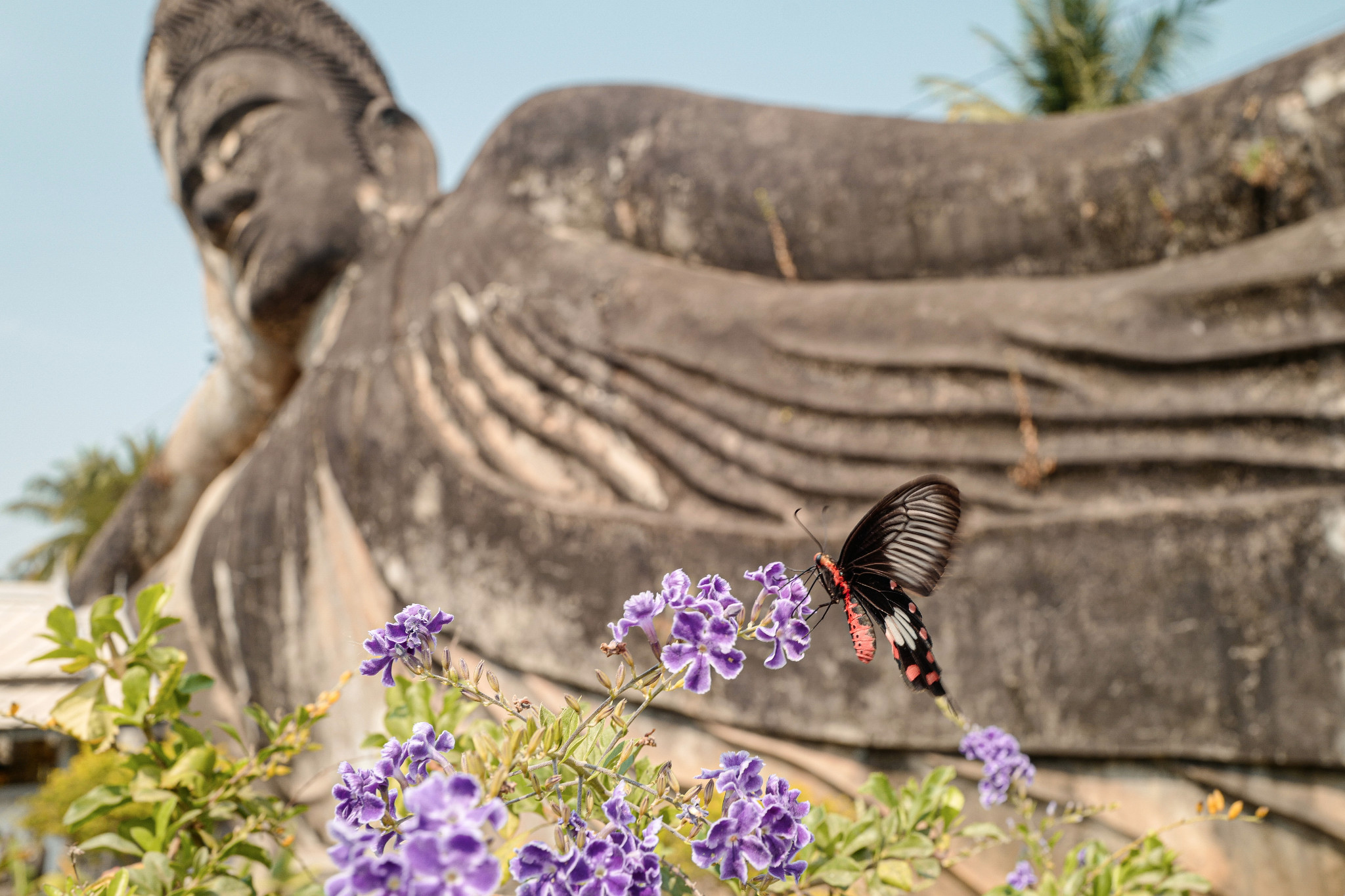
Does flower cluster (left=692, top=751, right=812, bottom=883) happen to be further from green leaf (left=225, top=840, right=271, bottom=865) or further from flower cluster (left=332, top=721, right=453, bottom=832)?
green leaf (left=225, top=840, right=271, bottom=865)

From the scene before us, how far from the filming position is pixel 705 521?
1908mm

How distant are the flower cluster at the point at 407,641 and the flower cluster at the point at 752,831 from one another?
0.22 metres

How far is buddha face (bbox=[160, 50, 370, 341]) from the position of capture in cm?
313

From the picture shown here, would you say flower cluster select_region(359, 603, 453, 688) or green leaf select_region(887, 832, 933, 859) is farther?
green leaf select_region(887, 832, 933, 859)

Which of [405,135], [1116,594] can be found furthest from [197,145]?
[1116,594]

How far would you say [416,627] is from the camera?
607 mm

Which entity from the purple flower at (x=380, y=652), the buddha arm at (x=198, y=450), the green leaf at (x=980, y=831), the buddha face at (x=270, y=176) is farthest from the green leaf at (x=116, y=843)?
the buddha arm at (x=198, y=450)

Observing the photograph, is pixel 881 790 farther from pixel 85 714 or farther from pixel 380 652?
pixel 85 714

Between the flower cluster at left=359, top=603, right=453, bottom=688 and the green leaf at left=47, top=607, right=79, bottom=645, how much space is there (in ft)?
1.99

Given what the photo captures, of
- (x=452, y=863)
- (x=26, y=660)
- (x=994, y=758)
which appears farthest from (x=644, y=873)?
(x=26, y=660)

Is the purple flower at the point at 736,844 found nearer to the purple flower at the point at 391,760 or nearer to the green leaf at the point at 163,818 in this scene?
the purple flower at the point at 391,760

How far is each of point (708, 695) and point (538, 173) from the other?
177cm

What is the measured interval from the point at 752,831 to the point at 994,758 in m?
0.69

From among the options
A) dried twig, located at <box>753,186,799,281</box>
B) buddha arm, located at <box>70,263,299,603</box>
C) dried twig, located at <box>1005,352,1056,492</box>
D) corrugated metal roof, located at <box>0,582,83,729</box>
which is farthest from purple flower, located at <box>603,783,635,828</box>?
buddha arm, located at <box>70,263,299,603</box>
